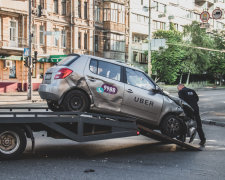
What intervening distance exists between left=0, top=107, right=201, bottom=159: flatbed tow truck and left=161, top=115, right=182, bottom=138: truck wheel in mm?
1222

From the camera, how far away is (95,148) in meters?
9.65

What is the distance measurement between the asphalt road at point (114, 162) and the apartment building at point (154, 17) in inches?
1475

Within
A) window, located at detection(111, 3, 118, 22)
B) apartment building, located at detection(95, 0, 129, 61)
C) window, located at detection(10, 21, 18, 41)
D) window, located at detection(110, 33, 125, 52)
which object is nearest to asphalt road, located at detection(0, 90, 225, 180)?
window, located at detection(10, 21, 18, 41)

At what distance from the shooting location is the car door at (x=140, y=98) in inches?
358

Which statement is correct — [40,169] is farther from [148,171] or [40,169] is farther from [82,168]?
[148,171]

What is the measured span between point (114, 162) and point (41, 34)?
32.7 m

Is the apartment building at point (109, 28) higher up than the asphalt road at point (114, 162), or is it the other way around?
the apartment building at point (109, 28)

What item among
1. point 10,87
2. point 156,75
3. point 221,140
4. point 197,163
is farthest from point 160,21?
point 197,163

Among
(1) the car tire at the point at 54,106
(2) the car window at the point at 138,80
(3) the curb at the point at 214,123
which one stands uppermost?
(2) the car window at the point at 138,80

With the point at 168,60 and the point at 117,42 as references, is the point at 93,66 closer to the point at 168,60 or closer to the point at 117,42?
the point at 117,42

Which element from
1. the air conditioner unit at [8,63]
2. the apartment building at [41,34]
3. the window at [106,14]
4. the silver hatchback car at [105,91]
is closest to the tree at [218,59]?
the window at [106,14]

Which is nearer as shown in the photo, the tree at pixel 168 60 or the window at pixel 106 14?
the window at pixel 106 14

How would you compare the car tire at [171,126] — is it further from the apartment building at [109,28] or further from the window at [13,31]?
the apartment building at [109,28]

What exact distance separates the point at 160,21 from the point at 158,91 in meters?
50.9
